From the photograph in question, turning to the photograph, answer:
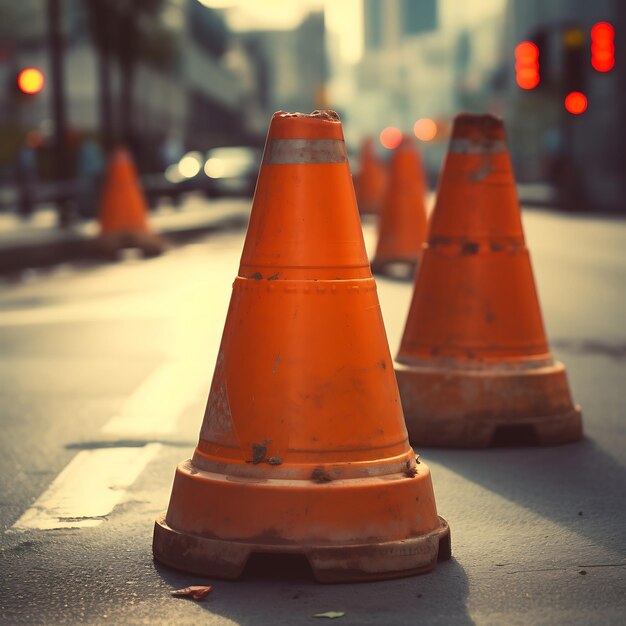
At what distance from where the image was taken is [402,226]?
49.6 ft

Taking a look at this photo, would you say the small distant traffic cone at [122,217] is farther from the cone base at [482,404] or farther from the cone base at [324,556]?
the cone base at [324,556]

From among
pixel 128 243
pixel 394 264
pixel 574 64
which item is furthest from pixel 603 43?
pixel 394 264

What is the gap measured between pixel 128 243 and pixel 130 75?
37412mm

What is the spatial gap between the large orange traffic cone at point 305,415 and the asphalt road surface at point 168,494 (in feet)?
0.35

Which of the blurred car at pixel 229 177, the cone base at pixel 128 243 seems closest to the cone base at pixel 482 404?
the cone base at pixel 128 243

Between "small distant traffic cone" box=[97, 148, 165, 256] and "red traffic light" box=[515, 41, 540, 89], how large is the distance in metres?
11.5

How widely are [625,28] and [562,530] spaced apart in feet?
125

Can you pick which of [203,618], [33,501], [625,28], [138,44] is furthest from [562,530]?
[138,44]

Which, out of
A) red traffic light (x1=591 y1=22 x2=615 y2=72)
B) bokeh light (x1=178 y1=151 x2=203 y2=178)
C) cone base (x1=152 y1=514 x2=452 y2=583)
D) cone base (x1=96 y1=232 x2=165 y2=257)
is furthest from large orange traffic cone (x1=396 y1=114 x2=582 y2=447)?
bokeh light (x1=178 y1=151 x2=203 y2=178)

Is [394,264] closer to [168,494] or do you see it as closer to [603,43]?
[168,494]

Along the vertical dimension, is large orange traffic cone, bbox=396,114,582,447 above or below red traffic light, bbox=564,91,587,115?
below

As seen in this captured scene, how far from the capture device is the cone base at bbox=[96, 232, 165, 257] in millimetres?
19141

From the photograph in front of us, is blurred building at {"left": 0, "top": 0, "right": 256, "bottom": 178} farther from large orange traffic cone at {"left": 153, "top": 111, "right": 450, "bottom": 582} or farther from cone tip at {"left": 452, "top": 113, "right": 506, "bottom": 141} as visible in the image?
large orange traffic cone at {"left": 153, "top": 111, "right": 450, "bottom": 582}

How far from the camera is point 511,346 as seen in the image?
625cm
